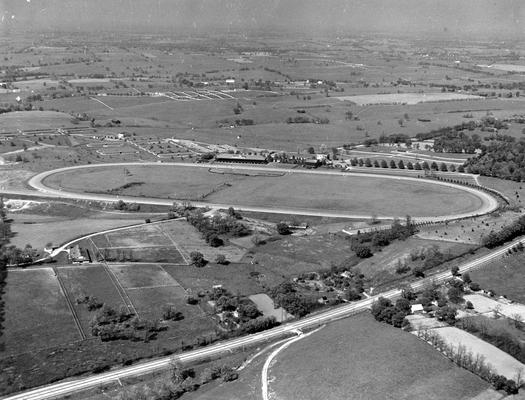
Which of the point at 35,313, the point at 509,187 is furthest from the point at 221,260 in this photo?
the point at 509,187

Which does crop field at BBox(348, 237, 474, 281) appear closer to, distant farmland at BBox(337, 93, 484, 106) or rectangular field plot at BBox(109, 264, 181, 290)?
rectangular field plot at BBox(109, 264, 181, 290)

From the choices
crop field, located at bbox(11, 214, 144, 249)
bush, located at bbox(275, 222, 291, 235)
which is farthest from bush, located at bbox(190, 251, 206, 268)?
crop field, located at bbox(11, 214, 144, 249)

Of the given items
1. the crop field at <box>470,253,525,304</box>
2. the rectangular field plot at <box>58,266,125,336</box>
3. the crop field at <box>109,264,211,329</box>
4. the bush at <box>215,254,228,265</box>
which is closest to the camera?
the rectangular field plot at <box>58,266,125,336</box>

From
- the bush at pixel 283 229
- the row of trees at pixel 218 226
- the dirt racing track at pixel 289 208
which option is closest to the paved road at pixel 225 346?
the dirt racing track at pixel 289 208

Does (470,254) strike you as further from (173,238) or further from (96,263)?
(96,263)

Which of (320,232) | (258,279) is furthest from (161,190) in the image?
(258,279)

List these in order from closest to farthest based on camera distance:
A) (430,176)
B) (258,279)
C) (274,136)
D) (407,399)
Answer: (407,399)
(258,279)
(430,176)
(274,136)
